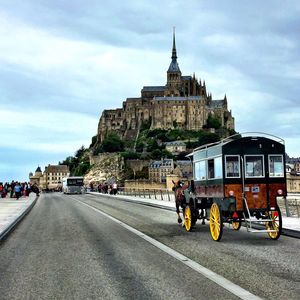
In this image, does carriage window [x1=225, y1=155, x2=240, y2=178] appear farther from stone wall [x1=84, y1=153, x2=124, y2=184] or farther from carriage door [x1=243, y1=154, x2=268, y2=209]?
stone wall [x1=84, y1=153, x2=124, y2=184]

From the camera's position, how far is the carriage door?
45.1ft

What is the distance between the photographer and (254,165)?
46.3 feet

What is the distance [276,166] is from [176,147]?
169m

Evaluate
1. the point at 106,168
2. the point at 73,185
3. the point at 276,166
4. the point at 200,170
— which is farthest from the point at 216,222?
the point at 106,168

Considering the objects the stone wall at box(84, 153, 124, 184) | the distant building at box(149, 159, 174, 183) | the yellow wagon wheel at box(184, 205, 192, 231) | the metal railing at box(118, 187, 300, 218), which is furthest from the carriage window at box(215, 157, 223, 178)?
the stone wall at box(84, 153, 124, 184)

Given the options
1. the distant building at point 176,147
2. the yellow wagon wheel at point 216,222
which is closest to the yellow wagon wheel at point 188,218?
the yellow wagon wheel at point 216,222

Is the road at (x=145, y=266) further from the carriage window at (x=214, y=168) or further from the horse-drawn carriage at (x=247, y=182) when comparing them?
the carriage window at (x=214, y=168)

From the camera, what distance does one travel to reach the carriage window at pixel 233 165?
45.6 ft

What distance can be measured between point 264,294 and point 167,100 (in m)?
192

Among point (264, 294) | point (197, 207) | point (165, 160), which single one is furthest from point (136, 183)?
point (264, 294)

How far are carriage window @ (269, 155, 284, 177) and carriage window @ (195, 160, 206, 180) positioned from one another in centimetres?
226

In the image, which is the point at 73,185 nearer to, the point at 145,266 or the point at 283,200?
the point at 283,200

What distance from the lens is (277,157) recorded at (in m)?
14.2

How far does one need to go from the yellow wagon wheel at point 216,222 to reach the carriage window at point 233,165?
36.7 inches
